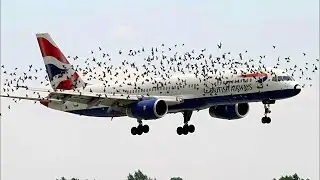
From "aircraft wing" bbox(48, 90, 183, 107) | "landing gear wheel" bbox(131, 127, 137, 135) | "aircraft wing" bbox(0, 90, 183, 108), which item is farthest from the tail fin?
"landing gear wheel" bbox(131, 127, 137, 135)

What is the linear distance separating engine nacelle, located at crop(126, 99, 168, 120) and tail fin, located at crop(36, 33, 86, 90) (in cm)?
1510

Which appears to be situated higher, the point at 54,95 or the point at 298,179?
the point at 298,179

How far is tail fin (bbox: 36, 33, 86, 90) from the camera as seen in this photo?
116500 millimetres

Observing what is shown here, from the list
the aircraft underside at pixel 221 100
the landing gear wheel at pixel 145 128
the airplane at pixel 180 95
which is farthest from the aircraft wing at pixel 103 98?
the landing gear wheel at pixel 145 128

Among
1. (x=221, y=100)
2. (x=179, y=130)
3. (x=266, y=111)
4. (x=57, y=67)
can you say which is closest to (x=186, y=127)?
(x=179, y=130)

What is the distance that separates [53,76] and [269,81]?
91.7ft

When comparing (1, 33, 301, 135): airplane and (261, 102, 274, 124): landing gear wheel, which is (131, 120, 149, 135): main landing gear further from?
(261, 102, 274, 124): landing gear wheel

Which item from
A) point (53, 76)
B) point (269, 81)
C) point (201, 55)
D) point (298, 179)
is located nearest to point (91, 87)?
point (53, 76)

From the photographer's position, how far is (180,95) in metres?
104

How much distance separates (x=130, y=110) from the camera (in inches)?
4104

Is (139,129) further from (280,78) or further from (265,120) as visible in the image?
(280,78)

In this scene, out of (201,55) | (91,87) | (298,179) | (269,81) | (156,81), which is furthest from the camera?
(298,179)

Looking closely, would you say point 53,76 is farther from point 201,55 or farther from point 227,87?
point 201,55

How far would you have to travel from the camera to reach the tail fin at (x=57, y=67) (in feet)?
382
